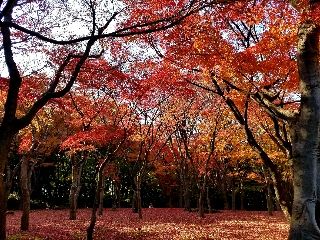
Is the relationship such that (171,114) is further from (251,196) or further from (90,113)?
(251,196)

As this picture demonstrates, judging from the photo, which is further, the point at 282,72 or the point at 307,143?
the point at 282,72

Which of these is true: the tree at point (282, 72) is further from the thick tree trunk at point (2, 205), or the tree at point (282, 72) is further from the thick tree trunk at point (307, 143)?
the thick tree trunk at point (2, 205)

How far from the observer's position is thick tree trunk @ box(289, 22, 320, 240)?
267 inches

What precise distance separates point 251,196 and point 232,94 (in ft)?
136

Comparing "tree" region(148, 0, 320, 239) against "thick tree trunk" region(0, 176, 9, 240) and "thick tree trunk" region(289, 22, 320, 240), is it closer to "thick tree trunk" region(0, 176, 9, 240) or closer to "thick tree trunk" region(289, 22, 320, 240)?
"thick tree trunk" region(289, 22, 320, 240)

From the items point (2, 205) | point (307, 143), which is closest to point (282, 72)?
point (307, 143)

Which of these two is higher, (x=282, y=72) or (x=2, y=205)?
(x=282, y=72)

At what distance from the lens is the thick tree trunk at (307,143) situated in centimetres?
679

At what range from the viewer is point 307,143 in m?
7.12

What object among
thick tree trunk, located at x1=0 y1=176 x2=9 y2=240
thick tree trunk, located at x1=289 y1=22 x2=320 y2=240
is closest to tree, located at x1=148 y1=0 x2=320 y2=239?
thick tree trunk, located at x1=289 y1=22 x2=320 y2=240

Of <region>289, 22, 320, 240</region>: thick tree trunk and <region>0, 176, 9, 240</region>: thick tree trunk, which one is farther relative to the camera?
<region>0, 176, 9, 240</region>: thick tree trunk

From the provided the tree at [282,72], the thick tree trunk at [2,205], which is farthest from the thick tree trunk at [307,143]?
the thick tree trunk at [2,205]

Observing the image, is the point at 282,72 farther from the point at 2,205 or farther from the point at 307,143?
the point at 2,205

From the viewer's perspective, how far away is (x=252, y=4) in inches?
384
